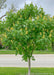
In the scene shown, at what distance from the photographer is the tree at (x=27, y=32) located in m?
4.56

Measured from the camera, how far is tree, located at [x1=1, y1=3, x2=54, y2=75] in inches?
180

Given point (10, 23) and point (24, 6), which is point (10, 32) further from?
point (24, 6)

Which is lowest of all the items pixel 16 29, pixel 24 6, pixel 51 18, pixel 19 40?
pixel 19 40

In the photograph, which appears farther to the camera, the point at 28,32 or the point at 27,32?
the point at 28,32

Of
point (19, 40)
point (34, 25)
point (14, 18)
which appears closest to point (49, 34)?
point (34, 25)

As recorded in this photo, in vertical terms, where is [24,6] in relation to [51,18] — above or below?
above

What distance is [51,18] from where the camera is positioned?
5.15 m

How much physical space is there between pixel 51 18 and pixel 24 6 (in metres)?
1.17

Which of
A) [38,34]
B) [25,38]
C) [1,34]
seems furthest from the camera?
[1,34]

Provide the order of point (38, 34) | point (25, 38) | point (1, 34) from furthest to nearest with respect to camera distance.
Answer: point (1, 34), point (38, 34), point (25, 38)

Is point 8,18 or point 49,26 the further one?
point 8,18

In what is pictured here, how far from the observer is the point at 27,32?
457cm

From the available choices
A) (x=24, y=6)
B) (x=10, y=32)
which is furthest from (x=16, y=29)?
(x=24, y=6)

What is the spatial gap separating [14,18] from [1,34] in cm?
82
